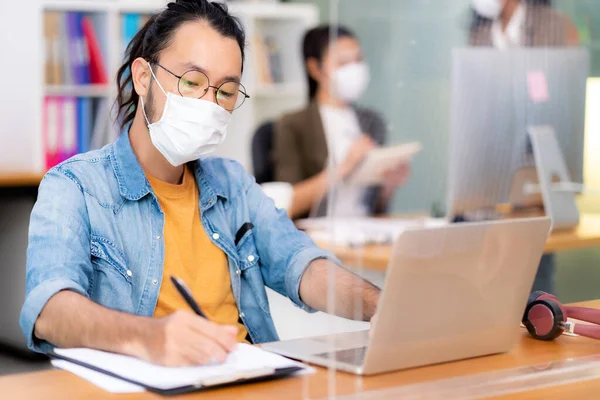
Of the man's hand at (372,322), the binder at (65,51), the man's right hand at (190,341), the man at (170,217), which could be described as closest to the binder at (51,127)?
the binder at (65,51)

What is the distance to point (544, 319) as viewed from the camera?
1.45 m

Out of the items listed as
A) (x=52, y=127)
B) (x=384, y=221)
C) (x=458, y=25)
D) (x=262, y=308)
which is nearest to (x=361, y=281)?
(x=384, y=221)

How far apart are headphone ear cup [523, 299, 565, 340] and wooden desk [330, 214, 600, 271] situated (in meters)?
0.09

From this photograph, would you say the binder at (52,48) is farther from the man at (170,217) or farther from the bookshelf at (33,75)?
the man at (170,217)

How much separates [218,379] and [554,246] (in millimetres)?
639

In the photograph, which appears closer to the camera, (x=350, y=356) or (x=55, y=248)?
(x=350, y=356)

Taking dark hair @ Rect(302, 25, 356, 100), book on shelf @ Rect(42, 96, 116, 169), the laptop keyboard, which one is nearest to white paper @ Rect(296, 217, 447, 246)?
the laptop keyboard

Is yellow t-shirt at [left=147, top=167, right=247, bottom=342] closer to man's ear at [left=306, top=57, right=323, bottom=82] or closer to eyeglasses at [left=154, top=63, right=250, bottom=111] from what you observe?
eyeglasses at [left=154, top=63, right=250, bottom=111]

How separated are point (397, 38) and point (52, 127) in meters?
3.05

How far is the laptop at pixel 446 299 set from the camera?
1.14 meters

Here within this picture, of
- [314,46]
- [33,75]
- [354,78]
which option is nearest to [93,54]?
[33,75]

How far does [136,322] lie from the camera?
1240 millimetres

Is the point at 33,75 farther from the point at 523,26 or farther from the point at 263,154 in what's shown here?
the point at 523,26

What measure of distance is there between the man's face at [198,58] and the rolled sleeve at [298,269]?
32cm
